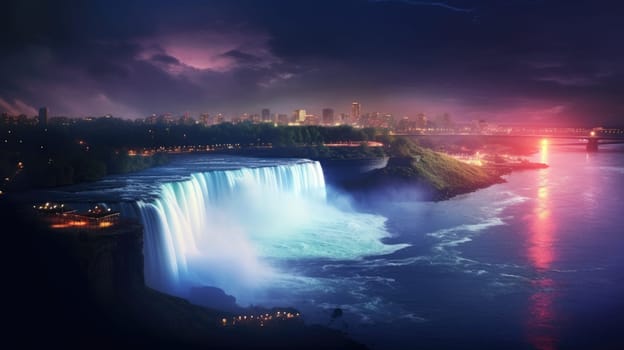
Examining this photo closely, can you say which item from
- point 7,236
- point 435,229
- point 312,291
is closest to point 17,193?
point 7,236

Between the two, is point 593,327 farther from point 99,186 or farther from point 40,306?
point 99,186

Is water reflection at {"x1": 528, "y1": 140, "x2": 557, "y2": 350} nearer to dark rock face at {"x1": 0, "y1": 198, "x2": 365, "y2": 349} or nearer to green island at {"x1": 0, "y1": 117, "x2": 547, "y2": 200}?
dark rock face at {"x1": 0, "y1": 198, "x2": 365, "y2": 349}

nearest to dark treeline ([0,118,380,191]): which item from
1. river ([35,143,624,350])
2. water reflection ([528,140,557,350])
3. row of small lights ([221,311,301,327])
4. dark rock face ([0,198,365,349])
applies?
river ([35,143,624,350])

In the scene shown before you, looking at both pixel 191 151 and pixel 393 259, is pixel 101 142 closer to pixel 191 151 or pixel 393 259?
pixel 191 151

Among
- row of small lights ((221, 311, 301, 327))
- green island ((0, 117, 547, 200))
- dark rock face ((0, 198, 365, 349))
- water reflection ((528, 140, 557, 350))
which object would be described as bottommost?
water reflection ((528, 140, 557, 350))

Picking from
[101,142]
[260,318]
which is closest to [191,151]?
[101,142]

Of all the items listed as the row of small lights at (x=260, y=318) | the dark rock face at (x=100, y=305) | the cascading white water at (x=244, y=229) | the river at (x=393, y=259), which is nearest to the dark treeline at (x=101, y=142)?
the river at (x=393, y=259)
